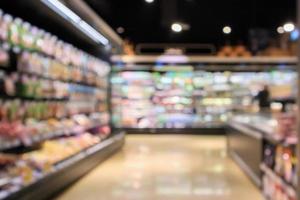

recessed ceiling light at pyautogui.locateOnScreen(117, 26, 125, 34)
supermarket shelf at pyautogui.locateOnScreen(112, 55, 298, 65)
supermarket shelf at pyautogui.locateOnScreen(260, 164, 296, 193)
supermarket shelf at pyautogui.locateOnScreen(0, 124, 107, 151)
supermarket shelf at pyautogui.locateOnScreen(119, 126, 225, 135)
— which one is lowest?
supermarket shelf at pyautogui.locateOnScreen(119, 126, 225, 135)

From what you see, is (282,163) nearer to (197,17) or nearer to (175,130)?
(175,130)

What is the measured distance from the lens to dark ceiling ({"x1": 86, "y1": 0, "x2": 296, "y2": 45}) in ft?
45.0

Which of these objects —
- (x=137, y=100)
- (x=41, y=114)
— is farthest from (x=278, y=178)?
(x=137, y=100)

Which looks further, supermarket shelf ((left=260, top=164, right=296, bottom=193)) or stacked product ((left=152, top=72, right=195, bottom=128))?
stacked product ((left=152, top=72, right=195, bottom=128))

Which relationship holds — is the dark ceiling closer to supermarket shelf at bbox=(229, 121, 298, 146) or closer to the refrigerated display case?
the refrigerated display case

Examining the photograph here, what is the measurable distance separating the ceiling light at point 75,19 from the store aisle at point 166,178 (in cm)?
238

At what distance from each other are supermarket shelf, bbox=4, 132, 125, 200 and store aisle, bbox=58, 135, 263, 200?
124 millimetres

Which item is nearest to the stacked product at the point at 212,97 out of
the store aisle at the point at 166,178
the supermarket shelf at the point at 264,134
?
the store aisle at the point at 166,178

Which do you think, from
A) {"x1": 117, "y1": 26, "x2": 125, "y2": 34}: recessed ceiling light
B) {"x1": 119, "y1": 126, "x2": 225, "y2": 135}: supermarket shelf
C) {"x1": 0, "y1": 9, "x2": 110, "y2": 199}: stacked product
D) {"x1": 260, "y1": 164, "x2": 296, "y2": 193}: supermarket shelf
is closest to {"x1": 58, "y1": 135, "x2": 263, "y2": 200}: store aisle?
{"x1": 260, "y1": 164, "x2": 296, "y2": 193}: supermarket shelf

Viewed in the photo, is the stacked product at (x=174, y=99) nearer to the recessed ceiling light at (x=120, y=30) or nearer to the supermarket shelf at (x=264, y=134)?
the recessed ceiling light at (x=120, y=30)

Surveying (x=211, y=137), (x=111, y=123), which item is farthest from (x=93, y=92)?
(x=211, y=137)

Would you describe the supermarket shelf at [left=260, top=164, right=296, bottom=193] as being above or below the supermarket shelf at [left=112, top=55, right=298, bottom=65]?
below

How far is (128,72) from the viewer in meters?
15.2

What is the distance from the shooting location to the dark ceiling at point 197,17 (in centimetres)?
1371
